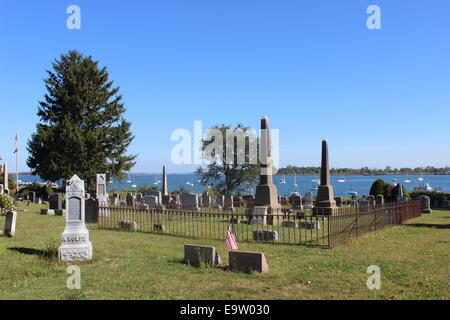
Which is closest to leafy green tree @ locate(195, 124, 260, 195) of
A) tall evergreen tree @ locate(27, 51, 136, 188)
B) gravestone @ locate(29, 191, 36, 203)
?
tall evergreen tree @ locate(27, 51, 136, 188)

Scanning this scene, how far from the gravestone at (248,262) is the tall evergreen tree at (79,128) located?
31803mm

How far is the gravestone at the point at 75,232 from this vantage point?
9484mm

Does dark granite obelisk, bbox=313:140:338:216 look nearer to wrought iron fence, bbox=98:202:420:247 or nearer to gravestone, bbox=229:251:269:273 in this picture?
wrought iron fence, bbox=98:202:420:247

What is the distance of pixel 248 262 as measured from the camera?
8.25m

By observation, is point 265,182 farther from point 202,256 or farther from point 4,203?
point 4,203

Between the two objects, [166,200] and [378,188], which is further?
[378,188]

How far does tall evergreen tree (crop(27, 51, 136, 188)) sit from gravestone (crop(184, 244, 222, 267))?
30767mm

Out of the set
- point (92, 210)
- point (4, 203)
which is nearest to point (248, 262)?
point (92, 210)

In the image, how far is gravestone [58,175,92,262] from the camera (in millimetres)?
9484

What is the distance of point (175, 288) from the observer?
7027 millimetres

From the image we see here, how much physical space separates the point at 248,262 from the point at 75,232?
4517 mm
